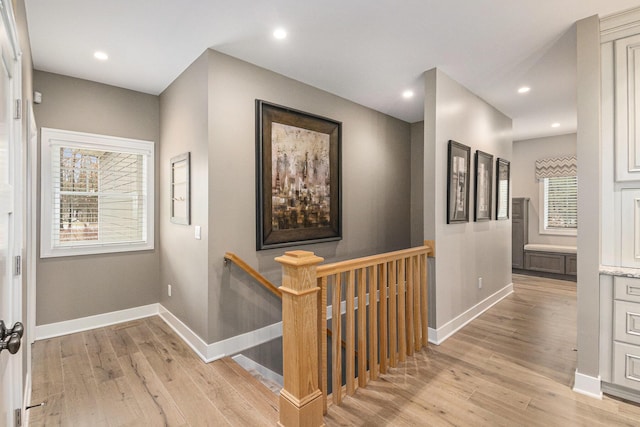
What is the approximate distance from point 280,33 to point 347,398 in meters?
2.80

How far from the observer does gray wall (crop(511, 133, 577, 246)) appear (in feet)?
19.3

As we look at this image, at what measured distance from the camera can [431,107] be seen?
3.09m

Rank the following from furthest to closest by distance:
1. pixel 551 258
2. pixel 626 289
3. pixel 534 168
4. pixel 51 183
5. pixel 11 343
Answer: pixel 534 168 → pixel 551 258 → pixel 51 183 → pixel 626 289 → pixel 11 343

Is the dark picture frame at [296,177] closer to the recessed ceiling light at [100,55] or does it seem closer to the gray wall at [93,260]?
the recessed ceiling light at [100,55]

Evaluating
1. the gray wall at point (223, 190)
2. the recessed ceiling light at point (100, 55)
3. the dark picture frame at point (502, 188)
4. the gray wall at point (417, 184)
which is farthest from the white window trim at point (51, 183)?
the dark picture frame at point (502, 188)

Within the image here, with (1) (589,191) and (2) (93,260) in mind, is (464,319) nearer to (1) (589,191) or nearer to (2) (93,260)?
(1) (589,191)

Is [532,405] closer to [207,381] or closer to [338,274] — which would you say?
[338,274]

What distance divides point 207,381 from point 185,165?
1968 mm

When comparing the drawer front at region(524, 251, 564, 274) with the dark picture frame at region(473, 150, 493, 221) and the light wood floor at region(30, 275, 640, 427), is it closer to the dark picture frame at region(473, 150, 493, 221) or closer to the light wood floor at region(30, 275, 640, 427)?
the dark picture frame at region(473, 150, 493, 221)

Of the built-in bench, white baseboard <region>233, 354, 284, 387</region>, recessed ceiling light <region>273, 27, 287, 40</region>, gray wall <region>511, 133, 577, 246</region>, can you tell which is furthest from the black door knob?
gray wall <region>511, 133, 577, 246</region>

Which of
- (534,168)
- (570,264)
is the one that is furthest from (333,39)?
(570,264)

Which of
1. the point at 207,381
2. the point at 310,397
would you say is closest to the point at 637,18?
the point at 310,397

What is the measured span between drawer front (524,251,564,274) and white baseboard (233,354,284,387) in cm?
531

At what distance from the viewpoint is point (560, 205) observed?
6.00 m
